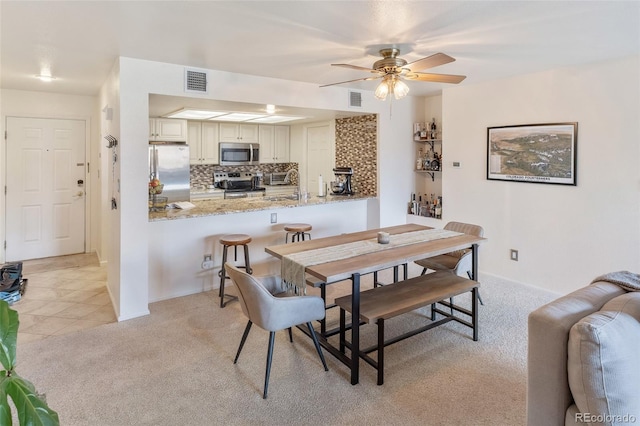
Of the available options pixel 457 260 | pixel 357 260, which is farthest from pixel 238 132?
pixel 357 260

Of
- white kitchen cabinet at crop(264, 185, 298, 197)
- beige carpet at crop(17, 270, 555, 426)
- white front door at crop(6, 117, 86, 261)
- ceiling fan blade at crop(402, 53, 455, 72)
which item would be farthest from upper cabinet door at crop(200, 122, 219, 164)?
ceiling fan blade at crop(402, 53, 455, 72)

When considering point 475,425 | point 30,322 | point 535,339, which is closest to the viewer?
point 535,339

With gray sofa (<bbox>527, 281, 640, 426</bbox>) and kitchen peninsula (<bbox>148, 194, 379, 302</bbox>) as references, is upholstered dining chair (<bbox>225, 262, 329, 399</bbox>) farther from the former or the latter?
kitchen peninsula (<bbox>148, 194, 379, 302</bbox>)

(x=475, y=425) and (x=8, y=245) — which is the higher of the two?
(x=8, y=245)

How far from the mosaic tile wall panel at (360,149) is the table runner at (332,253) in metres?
2.12

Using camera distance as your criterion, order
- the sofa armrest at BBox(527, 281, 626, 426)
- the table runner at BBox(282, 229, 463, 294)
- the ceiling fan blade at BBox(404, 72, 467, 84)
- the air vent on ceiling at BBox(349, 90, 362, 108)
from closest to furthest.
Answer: the sofa armrest at BBox(527, 281, 626, 426) → the table runner at BBox(282, 229, 463, 294) → the ceiling fan blade at BBox(404, 72, 467, 84) → the air vent on ceiling at BBox(349, 90, 362, 108)

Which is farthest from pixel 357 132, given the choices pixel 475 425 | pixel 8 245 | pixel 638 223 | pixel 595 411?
pixel 8 245

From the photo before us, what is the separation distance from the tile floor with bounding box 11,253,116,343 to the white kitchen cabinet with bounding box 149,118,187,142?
200 cm

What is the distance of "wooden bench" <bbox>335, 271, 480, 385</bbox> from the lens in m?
2.47

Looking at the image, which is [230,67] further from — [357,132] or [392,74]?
[357,132]

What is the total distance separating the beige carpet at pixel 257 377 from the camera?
2.17m

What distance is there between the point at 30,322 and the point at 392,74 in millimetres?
3849

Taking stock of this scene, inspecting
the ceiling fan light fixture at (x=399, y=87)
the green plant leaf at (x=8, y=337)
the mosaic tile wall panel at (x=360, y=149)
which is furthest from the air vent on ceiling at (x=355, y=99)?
the green plant leaf at (x=8, y=337)

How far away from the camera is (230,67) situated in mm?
3711
